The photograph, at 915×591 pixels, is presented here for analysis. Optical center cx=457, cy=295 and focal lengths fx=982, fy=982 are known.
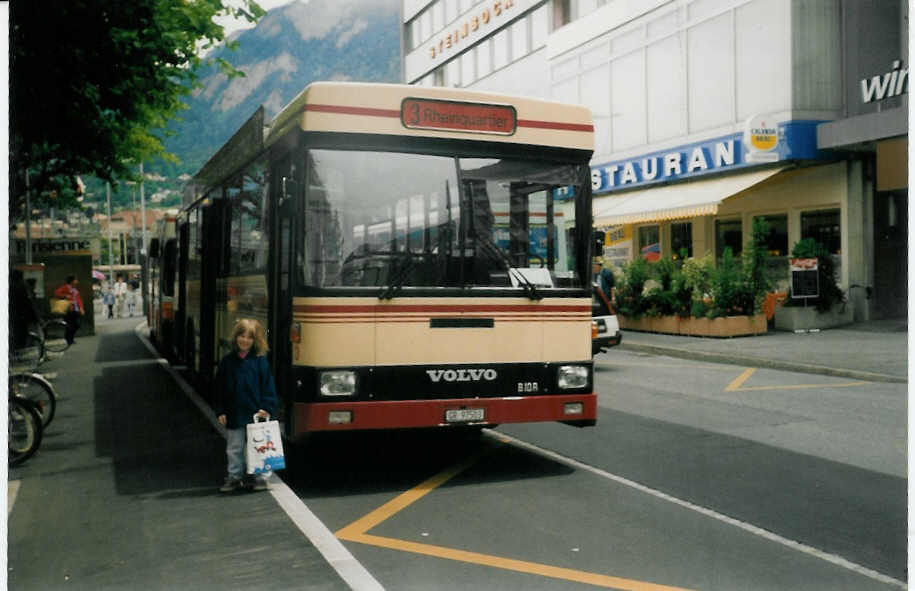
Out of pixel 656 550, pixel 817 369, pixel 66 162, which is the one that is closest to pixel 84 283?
pixel 66 162

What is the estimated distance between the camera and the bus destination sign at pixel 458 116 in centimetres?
689

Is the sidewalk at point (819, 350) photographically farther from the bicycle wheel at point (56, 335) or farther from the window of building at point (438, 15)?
the bicycle wheel at point (56, 335)

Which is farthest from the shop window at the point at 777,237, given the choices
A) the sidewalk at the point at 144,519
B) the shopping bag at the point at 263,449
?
the shopping bag at the point at 263,449

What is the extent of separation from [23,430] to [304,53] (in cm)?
386

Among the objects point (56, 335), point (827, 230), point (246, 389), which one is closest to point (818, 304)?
point (827, 230)

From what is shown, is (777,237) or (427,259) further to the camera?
(777,237)

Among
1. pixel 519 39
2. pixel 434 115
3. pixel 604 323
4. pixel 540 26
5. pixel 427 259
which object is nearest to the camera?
pixel 427 259

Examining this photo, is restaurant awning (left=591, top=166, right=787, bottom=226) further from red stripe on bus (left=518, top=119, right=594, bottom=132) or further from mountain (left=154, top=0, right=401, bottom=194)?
red stripe on bus (left=518, top=119, right=594, bottom=132)

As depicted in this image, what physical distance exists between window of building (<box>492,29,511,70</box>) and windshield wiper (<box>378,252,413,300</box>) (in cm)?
1420

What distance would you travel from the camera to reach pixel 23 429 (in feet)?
26.5

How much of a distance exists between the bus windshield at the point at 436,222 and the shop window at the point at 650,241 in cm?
1994

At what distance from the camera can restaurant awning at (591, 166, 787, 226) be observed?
2202cm

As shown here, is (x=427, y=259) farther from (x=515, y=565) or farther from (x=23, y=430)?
(x=23, y=430)

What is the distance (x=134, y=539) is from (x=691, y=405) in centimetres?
721
